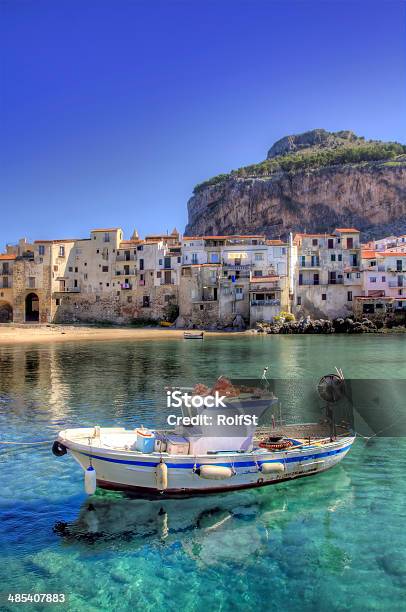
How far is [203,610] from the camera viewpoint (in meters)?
8.06

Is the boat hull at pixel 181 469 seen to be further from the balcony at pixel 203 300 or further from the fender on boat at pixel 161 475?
the balcony at pixel 203 300

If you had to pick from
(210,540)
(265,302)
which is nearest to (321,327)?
(265,302)

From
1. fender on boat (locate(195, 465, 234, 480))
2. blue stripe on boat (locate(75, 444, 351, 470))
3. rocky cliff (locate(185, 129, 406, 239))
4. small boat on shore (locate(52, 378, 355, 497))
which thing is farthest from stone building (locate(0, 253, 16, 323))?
fender on boat (locate(195, 465, 234, 480))

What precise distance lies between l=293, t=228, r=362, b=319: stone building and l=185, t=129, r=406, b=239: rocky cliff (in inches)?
1440

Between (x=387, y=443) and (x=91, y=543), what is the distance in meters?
10.8

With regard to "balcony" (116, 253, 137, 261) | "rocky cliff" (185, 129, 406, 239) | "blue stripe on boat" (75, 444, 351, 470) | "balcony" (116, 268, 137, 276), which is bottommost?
"blue stripe on boat" (75, 444, 351, 470)

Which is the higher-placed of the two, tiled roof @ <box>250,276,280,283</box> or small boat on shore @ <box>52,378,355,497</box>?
tiled roof @ <box>250,276,280,283</box>

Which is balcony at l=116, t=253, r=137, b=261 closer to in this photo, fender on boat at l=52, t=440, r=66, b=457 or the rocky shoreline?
the rocky shoreline

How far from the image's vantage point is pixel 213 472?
1191 cm

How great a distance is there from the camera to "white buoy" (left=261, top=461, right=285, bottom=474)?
12.5m

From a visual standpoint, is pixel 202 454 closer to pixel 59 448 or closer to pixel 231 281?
pixel 59 448

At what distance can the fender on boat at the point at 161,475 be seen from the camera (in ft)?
38.5

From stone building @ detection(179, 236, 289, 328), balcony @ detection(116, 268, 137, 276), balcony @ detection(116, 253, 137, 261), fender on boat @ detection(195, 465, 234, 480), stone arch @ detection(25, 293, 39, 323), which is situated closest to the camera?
fender on boat @ detection(195, 465, 234, 480)

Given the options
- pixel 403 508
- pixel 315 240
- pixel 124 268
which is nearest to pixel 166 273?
pixel 124 268
